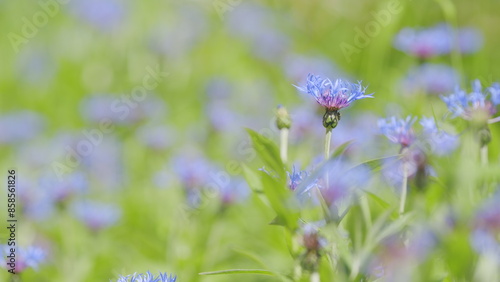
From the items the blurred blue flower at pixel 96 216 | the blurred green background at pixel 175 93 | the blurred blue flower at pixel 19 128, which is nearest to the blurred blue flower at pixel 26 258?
the blurred green background at pixel 175 93

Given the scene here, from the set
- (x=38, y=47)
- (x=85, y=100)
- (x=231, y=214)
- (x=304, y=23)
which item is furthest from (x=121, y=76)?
(x=231, y=214)

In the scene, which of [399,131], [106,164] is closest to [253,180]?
[399,131]

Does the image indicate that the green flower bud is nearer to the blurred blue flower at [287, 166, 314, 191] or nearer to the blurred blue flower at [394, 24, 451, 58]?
the blurred blue flower at [287, 166, 314, 191]

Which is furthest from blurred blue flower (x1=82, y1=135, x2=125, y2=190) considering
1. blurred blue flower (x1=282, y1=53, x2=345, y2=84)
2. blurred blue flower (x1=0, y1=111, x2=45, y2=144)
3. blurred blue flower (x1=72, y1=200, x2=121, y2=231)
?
blurred blue flower (x1=282, y1=53, x2=345, y2=84)

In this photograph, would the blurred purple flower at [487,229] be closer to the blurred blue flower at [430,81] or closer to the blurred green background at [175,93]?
the blurred green background at [175,93]

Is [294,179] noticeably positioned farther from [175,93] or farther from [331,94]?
[175,93]
